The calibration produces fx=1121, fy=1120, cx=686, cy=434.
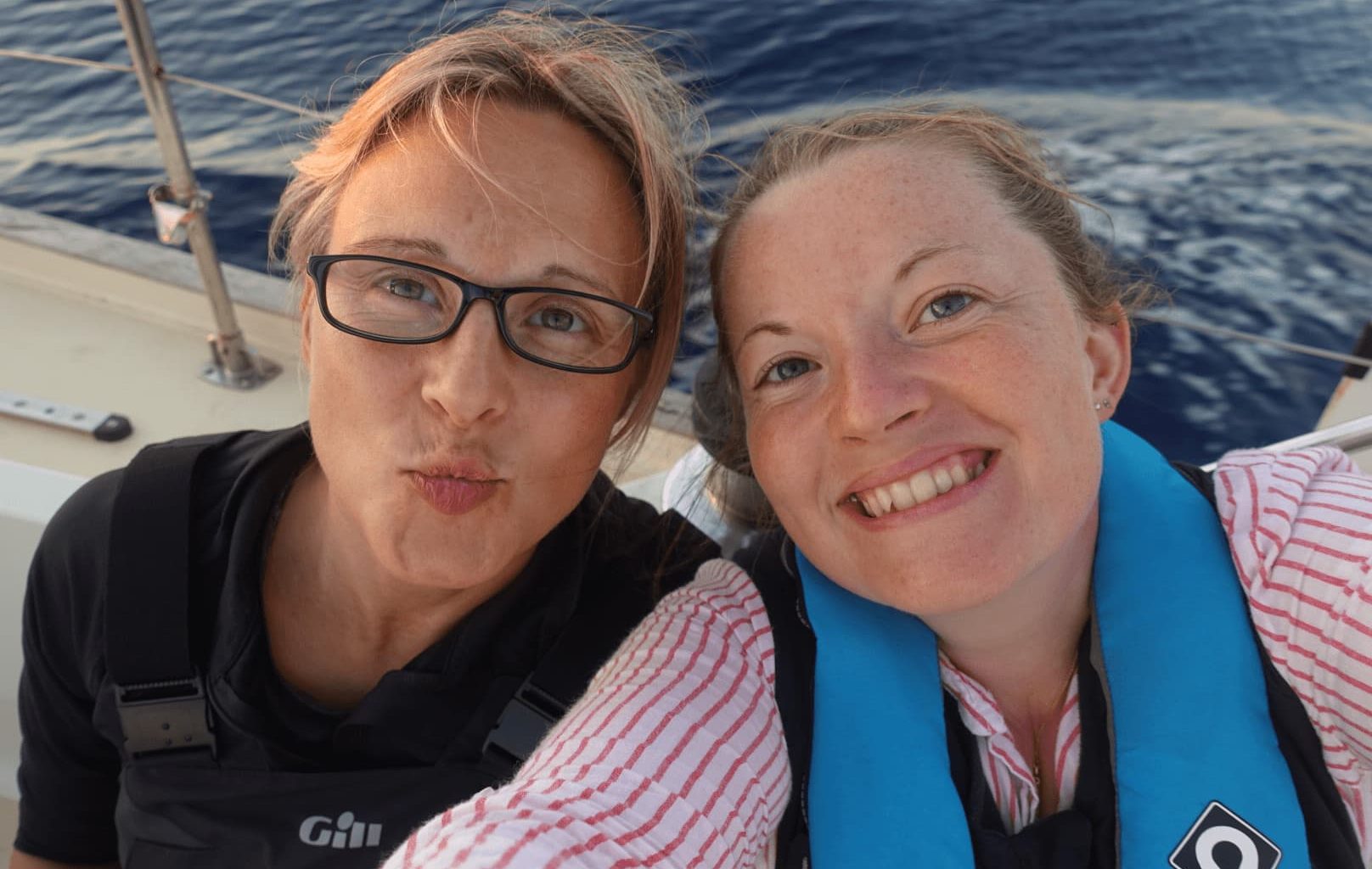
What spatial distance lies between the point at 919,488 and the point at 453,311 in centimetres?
58

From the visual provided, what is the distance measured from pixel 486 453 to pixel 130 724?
609mm

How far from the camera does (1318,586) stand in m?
1.30

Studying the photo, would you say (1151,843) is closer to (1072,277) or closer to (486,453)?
(1072,277)

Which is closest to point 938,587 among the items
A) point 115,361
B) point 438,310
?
point 438,310

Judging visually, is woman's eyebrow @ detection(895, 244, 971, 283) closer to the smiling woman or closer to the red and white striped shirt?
the smiling woman

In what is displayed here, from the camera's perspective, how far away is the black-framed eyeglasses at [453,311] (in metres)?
1.28

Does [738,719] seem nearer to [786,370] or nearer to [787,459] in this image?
[787,459]

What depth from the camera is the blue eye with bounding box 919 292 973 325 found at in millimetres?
1336

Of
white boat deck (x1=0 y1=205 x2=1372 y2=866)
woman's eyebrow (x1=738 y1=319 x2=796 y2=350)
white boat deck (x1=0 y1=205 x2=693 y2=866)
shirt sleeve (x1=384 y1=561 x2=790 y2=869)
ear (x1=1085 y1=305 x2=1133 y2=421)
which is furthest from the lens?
white boat deck (x1=0 y1=205 x2=693 y2=866)

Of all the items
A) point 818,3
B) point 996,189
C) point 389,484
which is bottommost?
point 818,3

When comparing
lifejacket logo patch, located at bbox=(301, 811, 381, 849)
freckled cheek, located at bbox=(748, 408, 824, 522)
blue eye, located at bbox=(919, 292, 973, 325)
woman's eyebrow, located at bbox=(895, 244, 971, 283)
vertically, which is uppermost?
woman's eyebrow, located at bbox=(895, 244, 971, 283)

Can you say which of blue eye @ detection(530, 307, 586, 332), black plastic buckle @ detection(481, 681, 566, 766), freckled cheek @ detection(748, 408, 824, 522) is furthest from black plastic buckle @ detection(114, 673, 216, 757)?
freckled cheek @ detection(748, 408, 824, 522)

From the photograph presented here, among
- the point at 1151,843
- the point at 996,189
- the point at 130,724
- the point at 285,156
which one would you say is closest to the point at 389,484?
the point at 130,724

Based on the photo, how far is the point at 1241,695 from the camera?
1.34m
